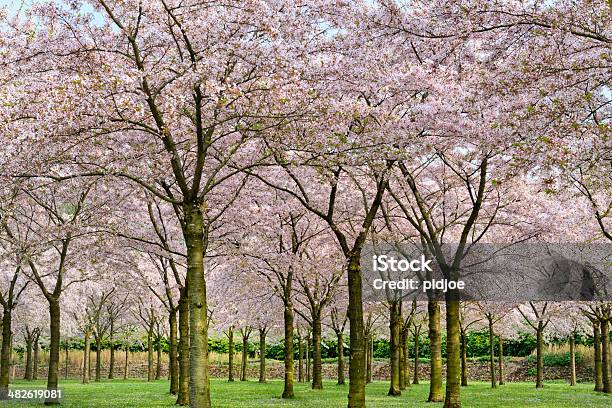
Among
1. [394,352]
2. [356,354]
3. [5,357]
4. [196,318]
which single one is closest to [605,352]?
[394,352]

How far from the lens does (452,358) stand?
64.8ft

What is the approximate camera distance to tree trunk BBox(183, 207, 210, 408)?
13.2 m

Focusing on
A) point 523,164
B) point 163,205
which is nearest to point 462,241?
point 523,164

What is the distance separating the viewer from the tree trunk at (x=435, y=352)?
76.9 feet

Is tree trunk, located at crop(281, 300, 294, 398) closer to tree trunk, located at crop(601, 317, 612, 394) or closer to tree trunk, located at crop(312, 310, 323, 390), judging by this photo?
tree trunk, located at crop(312, 310, 323, 390)

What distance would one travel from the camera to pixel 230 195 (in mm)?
22750

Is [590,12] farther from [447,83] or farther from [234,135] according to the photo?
[234,135]

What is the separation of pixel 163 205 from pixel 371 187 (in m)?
7.97

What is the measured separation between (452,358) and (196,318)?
9.19 meters

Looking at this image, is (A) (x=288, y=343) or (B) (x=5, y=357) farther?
(A) (x=288, y=343)

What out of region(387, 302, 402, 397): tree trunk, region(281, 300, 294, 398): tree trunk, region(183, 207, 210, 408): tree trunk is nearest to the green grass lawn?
region(387, 302, 402, 397): tree trunk

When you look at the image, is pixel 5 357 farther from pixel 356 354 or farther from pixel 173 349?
pixel 356 354

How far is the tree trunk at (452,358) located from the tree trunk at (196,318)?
331 inches

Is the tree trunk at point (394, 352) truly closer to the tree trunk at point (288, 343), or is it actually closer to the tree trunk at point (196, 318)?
the tree trunk at point (288, 343)
